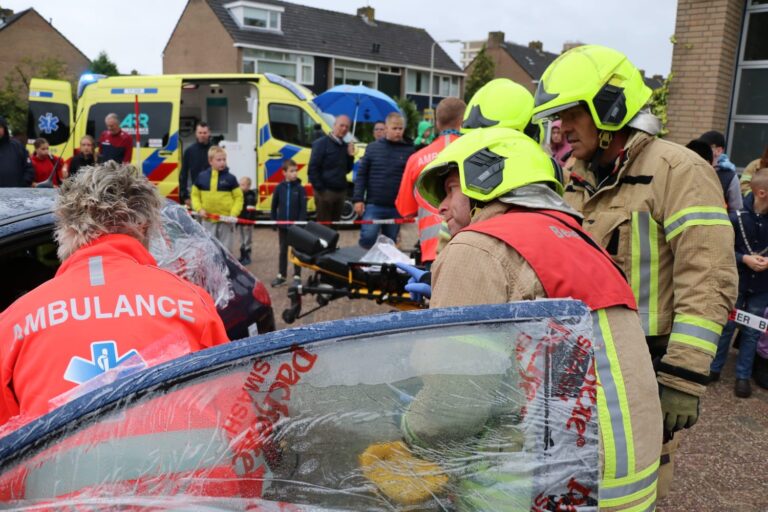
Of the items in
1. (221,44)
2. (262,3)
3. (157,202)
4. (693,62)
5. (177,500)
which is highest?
(262,3)

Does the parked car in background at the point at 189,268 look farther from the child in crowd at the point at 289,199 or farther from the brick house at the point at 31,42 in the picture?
the brick house at the point at 31,42

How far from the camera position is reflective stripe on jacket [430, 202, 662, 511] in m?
1.35

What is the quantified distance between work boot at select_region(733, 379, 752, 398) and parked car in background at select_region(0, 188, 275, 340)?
3520 millimetres

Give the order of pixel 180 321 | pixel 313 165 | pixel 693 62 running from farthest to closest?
pixel 313 165 < pixel 693 62 < pixel 180 321

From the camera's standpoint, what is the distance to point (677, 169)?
6.89 ft

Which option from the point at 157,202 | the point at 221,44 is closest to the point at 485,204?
the point at 157,202

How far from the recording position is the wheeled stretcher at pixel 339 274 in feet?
15.2

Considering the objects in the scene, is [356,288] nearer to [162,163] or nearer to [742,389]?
[742,389]

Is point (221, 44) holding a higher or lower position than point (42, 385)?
higher

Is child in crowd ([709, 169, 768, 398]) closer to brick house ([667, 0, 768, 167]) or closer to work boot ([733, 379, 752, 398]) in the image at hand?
work boot ([733, 379, 752, 398])

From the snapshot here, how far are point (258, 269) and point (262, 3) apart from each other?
1199 inches

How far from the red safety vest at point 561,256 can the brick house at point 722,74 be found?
632 centimetres

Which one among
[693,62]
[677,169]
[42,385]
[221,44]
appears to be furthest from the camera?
[221,44]

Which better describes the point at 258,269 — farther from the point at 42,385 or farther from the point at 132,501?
the point at 132,501
